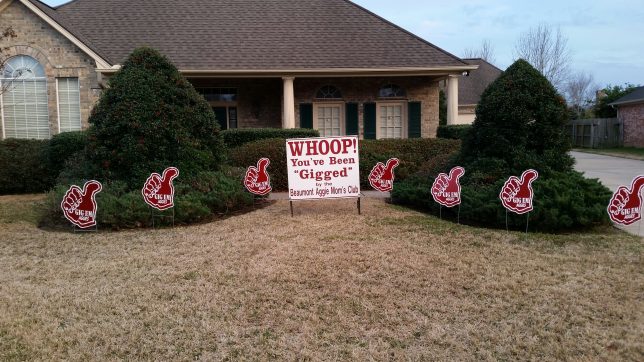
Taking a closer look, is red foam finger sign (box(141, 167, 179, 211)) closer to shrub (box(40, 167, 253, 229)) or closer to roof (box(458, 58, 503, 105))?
shrub (box(40, 167, 253, 229))

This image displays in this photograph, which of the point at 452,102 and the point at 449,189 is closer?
the point at 449,189

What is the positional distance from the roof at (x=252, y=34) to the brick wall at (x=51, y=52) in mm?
725

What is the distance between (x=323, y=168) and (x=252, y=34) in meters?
10.8

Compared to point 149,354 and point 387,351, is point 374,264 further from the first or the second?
point 149,354

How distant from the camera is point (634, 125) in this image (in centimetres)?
3212

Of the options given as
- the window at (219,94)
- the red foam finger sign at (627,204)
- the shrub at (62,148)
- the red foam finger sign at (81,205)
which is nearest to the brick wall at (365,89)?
the window at (219,94)

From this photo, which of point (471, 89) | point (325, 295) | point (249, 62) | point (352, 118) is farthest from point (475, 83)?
point (325, 295)

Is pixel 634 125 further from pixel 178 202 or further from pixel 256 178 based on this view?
pixel 178 202

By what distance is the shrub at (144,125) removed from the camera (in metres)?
8.79

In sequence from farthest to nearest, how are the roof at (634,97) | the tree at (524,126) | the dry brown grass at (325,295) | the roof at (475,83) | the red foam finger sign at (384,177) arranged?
the roof at (475,83), the roof at (634,97), the red foam finger sign at (384,177), the tree at (524,126), the dry brown grass at (325,295)

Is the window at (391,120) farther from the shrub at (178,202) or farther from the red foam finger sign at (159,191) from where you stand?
the red foam finger sign at (159,191)

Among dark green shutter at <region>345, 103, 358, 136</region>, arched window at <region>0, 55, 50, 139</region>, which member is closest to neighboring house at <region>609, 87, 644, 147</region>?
dark green shutter at <region>345, 103, 358, 136</region>

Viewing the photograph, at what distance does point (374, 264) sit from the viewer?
595 centimetres

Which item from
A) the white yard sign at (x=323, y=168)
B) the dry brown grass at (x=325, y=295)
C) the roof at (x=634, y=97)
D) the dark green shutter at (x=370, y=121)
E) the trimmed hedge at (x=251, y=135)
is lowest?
the dry brown grass at (x=325, y=295)
